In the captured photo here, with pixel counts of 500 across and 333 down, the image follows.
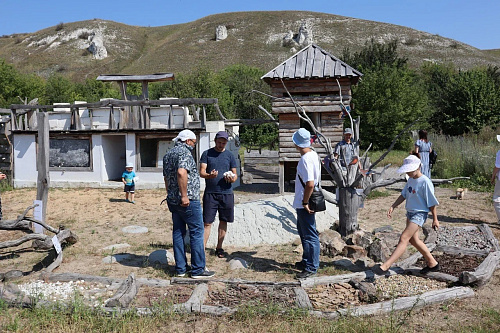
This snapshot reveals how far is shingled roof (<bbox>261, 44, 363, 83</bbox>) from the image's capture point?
41.7 feet

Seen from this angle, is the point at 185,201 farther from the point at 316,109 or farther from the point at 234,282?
the point at 316,109

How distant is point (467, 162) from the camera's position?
1507 cm

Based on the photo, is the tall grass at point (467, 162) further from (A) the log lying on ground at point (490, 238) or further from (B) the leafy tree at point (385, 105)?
(B) the leafy tree at point (385, 105)

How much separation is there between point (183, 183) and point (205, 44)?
6578 cm

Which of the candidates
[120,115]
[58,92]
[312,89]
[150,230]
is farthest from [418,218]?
[58,92]

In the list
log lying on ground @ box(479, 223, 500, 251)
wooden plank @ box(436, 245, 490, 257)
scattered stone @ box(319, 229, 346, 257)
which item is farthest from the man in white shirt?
log lying on ground @ box(479, 223, 500, 251)

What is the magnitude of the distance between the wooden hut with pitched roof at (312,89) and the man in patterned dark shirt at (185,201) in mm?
7196

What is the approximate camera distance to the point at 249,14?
268ft

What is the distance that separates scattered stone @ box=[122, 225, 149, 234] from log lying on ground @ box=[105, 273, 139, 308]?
3.59 meters

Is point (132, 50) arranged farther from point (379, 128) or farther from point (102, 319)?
point (102, 319)

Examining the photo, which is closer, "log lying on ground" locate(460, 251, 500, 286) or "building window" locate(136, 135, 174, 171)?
"log lying on ground" locate(460, 251, 500, 286)

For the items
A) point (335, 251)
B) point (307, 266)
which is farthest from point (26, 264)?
point (335, 251)

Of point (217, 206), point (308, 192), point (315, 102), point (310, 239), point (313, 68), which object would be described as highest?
point (313, 68)

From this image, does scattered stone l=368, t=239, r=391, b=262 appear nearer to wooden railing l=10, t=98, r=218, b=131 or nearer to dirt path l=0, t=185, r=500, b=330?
dirt path l=0, t=185, r=500, b=330
